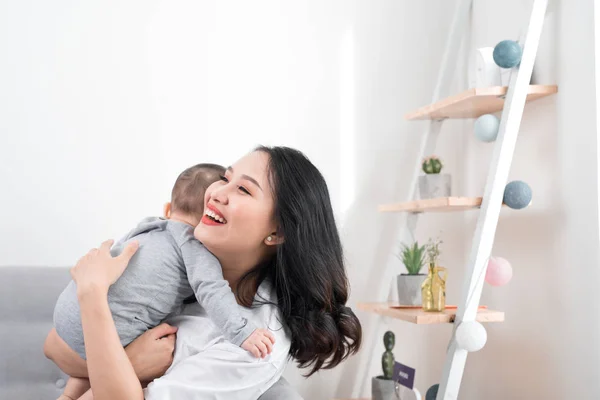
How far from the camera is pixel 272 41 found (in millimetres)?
2422

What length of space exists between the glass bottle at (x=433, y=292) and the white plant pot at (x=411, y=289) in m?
0.09

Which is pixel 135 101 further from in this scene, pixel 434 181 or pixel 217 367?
pixel 217 367

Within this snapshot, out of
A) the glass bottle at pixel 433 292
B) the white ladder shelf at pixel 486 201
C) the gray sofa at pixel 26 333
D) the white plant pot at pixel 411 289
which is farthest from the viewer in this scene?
the white plant pot at pixel 411 289

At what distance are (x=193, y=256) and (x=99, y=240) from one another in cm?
84

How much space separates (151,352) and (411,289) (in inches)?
39.4

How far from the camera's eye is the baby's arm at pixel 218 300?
1.36 m

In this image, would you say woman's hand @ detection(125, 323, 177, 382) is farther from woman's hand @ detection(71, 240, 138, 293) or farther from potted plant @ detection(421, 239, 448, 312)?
potted plant @ detection(421, 239, 448, 312)

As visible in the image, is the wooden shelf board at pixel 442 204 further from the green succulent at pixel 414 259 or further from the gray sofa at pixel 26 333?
the gray sofa at pixel 26 333

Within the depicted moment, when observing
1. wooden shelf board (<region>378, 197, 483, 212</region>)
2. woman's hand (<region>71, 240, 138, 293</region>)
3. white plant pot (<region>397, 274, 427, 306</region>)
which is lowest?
white plant pot (<region>397, 274, 427, 306</region>)

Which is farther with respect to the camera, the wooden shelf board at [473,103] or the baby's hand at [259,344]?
the wooden shelf board at [473,103]

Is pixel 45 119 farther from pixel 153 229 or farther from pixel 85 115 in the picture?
pixel 153 229

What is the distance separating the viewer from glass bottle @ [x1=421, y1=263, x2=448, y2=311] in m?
2.05

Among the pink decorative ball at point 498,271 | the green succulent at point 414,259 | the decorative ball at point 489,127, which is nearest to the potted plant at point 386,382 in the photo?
the green succulent at point 414,259

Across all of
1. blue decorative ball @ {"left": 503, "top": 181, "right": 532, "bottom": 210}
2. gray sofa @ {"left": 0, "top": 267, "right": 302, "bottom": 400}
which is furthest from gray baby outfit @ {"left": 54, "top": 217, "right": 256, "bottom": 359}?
blue decorative ball @ {"left": 503, "top": 181, "right": 532, "bottom": 210}
